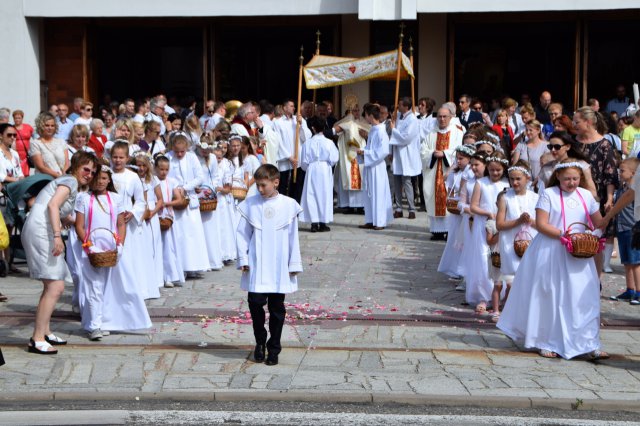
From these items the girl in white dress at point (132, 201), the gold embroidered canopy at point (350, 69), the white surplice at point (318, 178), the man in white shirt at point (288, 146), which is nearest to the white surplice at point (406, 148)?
the gold embroidered canopy at point (350, 69)

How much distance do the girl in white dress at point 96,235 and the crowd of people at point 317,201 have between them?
0.01 m

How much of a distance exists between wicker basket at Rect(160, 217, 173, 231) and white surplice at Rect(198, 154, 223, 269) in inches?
41.6

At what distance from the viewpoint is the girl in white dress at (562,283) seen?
31.7ft

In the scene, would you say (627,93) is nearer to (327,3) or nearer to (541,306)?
(327,3)

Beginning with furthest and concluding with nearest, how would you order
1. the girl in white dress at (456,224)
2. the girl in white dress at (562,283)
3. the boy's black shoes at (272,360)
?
the girl in white dress at (456,224), the girl in white dress at (562,283), the boy's black shoes at (272,360)

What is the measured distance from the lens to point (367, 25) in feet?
75.2

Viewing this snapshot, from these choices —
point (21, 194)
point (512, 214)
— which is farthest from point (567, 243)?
point (21, 194)

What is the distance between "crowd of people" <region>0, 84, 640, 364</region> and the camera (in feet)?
31.8

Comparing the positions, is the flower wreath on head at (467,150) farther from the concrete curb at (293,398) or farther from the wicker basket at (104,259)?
the concrete curb at (293,398)

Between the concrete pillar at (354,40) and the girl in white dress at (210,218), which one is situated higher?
the concrete pillar at (354,40)

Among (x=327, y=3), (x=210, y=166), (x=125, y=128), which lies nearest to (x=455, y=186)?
(x=210, y=166)

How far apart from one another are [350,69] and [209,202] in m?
5.59

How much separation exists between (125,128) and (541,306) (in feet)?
21.6

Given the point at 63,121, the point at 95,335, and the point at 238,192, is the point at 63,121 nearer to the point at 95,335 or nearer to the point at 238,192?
the point at 238,192
